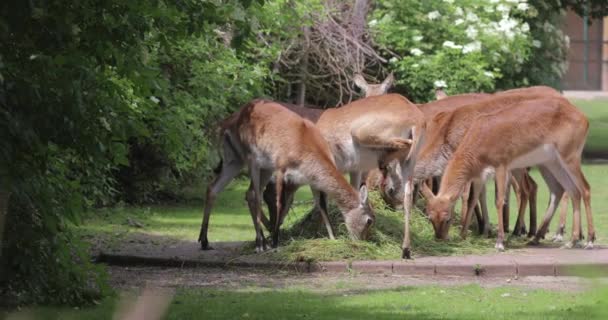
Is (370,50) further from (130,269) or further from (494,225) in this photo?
(130,269)

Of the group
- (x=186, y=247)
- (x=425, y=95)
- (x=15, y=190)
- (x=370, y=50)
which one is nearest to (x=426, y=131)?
(x=186, y=247)

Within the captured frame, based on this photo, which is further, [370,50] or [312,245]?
[370,50]

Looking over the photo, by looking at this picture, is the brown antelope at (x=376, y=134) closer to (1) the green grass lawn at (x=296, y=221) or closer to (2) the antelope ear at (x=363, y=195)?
(2) the antelope ear at (x=363, y=195)

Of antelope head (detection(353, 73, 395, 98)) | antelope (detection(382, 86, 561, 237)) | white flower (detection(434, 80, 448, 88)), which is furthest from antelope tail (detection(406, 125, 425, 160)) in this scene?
white flower (detection(434, 80, 448, 88))

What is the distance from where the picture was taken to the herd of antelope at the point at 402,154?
12.8 metres

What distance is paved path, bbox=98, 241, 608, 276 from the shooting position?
11664 mm

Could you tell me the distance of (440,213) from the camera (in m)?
13.2

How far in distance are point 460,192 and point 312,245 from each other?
1803 millimetres

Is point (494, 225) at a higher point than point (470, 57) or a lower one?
lower

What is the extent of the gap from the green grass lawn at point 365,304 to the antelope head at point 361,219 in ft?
7.02

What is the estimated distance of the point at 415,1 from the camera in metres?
25.4

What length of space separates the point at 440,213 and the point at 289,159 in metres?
1.83

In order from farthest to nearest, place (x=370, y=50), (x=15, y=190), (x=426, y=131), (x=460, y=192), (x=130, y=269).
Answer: (x=370, y=50)
(x=426, y=131)
(x=460, y=192)
(x=130, y=269)
(x=15, y=190)

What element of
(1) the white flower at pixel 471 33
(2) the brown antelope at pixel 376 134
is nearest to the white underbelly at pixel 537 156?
(2) the brown antelope at pixel 376 134
